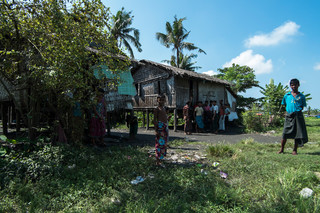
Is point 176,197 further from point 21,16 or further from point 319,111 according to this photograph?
point 319,111

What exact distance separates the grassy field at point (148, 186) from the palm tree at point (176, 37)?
1959 centimetres

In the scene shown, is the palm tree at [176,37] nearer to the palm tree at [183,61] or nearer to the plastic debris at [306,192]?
the palm tree at [183,61]

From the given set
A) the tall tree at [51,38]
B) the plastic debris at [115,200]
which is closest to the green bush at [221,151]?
the plastic debris at [115,200]

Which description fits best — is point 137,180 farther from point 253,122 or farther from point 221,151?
point 253,122

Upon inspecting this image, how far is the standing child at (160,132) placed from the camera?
4.06 meters

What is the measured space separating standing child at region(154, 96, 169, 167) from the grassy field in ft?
0.91

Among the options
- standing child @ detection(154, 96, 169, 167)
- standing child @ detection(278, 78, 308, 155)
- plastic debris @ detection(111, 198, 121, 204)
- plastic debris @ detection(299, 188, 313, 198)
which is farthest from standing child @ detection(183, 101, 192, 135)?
plastic debris @ detection(111, 198, 121, 204)

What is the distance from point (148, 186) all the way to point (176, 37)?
2119 cm

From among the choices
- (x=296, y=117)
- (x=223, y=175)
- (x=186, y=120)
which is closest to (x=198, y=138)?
(x=186, y=120)

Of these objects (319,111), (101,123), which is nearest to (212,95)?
(101,123)

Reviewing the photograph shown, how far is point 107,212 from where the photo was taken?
2342mm

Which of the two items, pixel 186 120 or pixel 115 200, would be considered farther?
pixel 186 120

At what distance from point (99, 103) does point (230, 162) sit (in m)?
3.95

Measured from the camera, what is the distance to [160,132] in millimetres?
4105
